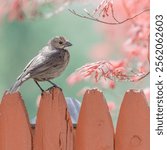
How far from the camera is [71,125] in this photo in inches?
63.1

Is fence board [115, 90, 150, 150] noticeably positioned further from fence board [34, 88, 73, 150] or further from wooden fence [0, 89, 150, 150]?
fence board [34, 88, 73, 150]

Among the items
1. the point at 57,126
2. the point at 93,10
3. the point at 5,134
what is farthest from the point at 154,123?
the point at 93,10

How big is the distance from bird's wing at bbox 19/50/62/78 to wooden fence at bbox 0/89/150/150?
7 centimetres

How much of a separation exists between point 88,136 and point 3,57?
0.64m

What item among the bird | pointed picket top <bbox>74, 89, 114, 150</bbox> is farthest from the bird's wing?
pointed picket top <bbox>74, 89, 114, 150</bbox>

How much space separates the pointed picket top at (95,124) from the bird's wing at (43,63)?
13cm

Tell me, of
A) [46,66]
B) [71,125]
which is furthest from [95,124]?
[46,66]

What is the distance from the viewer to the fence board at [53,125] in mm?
1595

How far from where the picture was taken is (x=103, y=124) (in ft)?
5.24

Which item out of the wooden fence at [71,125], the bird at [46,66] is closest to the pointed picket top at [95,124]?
the wooden fence at [71,125]

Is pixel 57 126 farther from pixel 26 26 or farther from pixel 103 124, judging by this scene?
pixel 26 26

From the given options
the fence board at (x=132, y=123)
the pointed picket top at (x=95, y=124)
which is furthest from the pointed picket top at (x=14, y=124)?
the fence board at (x=132, y=123)

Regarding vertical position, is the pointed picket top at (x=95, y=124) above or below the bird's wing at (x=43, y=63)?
below

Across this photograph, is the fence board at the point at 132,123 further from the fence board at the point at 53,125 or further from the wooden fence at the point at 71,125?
the fence board at the point at 53,125
